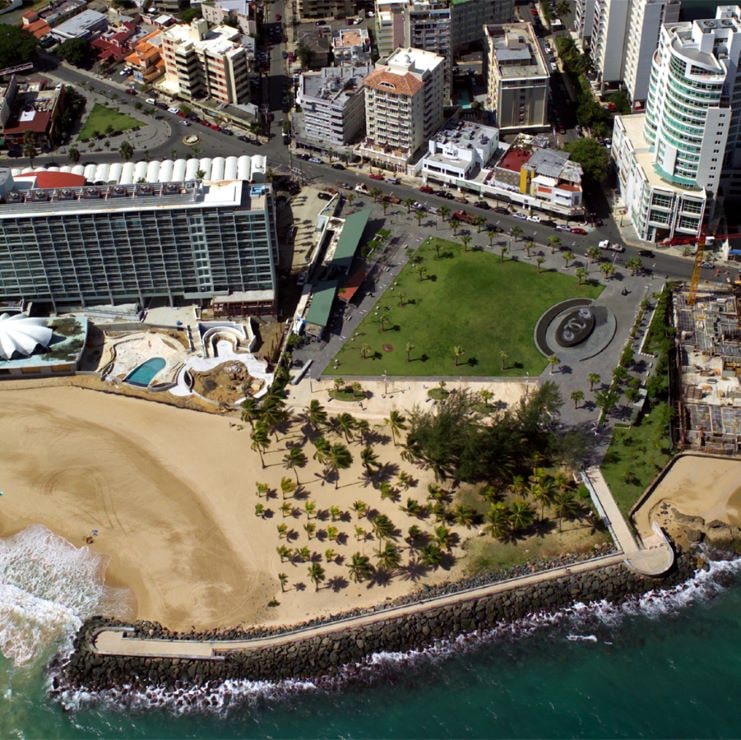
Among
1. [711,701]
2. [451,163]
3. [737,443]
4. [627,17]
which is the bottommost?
[711,701]

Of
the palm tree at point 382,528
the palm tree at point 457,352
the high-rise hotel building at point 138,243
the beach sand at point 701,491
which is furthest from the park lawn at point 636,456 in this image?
the high-rise hotel building at point 138,243

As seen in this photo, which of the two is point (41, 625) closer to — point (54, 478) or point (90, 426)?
point (54, 478)

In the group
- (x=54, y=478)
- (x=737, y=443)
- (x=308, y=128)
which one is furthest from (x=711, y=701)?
(x=308, y=128)

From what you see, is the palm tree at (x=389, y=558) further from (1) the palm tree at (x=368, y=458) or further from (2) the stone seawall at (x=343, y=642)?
(1) the palm tree at (x=368, y=458)

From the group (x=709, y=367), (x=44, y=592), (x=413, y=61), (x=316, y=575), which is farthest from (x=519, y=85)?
(x=44, y=592)

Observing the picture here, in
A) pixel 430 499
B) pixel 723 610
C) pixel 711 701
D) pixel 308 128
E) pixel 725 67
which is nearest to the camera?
pixel 711 701

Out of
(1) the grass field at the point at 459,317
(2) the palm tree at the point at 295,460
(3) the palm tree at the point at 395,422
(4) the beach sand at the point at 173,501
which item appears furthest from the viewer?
(1) the grass field at the point at 459,317

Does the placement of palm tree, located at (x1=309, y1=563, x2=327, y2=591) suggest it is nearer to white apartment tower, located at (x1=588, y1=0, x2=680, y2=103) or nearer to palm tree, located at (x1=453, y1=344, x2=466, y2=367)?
palm tree, located at (x1=453, y1=344, x2=466, y2=367)
